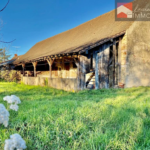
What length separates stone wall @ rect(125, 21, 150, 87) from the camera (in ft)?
28.5

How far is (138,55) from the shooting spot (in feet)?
29.4

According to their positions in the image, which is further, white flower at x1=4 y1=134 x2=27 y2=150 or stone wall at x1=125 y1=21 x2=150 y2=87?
stone wall at x1=125 y1=21 x2=150 y2=87

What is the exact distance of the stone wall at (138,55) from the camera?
8.67 metres

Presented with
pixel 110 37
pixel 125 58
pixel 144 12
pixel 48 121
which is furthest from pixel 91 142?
pixel 144 12

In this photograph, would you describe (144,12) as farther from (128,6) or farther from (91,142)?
(91,142)

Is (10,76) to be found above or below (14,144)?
above

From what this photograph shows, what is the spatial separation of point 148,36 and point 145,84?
3492mm
